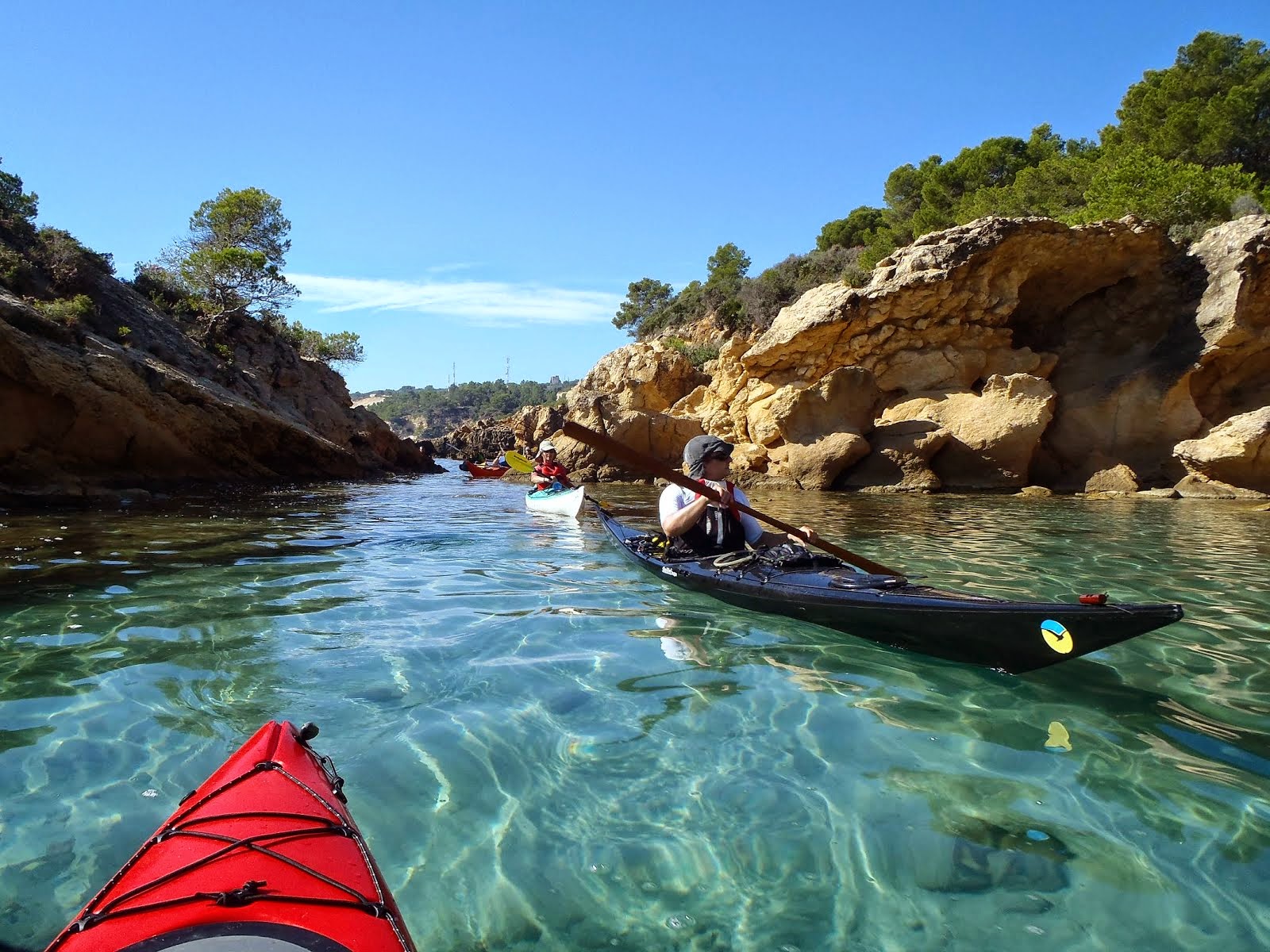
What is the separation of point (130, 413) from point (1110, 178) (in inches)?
1041

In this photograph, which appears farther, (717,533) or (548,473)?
(548,473)

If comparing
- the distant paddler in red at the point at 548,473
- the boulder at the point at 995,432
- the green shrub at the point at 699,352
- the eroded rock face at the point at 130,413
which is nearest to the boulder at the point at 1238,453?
the boulder at the point at 995,432

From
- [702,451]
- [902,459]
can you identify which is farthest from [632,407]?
Answer: [702,451]

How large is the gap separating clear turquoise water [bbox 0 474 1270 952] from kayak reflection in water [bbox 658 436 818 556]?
0.60 m

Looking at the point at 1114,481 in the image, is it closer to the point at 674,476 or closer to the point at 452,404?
the point at 674,476

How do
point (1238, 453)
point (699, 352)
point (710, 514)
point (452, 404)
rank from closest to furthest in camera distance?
point (710, 514) → point (1238, 453) → point (699, 352) → point (452, 404)

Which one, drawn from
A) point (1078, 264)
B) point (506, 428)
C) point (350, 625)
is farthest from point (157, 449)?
point (506, 428)

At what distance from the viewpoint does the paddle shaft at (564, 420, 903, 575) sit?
18.4 feet

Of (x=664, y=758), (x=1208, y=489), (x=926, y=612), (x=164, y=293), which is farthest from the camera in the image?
(x=164, y=293)

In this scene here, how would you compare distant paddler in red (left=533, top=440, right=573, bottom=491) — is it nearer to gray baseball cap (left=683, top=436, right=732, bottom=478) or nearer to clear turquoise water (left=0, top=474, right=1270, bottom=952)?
clear turquoise water (left=0, top=474, right=1270, bottom=952)

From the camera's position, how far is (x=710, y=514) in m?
6.06

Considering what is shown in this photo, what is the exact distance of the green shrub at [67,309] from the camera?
13906mm

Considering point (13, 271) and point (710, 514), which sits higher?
point (13, 271)

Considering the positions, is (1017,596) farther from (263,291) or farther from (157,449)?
(263,291)
